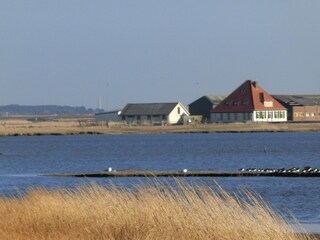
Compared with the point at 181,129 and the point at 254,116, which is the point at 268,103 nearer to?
the point at 254,116

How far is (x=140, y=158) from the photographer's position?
81938mm

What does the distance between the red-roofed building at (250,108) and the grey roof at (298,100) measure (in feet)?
12.1

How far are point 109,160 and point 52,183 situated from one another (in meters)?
29.3

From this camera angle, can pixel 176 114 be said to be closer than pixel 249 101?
No

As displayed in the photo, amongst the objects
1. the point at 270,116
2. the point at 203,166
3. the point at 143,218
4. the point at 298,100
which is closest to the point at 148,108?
the point at 270,116

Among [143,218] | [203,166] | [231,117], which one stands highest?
[231,117]

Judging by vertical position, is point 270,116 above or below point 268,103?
below

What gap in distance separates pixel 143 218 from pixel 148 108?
133094 mm

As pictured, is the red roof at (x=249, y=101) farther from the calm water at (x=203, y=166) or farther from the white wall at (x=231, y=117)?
the calm water at (x=203, y=166)

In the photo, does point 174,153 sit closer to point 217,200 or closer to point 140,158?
point 140,158

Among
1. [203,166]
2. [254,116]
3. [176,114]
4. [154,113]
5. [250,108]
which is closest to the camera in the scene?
[203,166]

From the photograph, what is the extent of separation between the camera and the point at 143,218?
929 inches

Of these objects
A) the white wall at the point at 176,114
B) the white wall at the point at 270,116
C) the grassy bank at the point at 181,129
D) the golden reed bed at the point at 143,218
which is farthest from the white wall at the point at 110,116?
the golden reed bed at the point at 143,218

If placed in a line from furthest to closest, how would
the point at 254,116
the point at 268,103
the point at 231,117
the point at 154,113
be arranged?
the point at 154,113 → the point at 231,117 → the point at 254,116 → the point at 268,103
